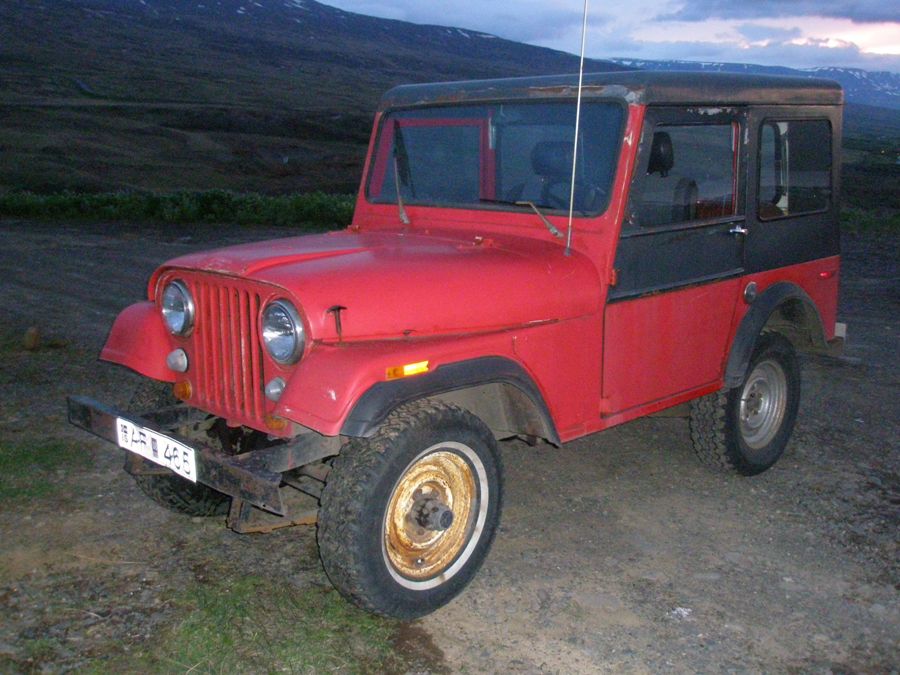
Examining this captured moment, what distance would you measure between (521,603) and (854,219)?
52.7 ft

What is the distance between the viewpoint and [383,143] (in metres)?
5.04

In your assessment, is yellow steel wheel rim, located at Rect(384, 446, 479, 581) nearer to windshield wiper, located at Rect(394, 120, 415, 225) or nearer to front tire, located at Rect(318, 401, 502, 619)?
front tire, located at Rect(318, 401, 502, 619)

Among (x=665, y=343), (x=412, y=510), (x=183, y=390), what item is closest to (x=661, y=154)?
(x=665, y=343)

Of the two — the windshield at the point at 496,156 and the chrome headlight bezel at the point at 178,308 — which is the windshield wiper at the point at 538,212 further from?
the chrome headlight bezel at the point at 178,308

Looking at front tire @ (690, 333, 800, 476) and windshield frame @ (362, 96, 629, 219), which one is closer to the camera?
windshield frame @ (362, 96, 629, 219)

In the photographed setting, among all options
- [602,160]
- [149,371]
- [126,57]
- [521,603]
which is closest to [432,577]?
[521,603]

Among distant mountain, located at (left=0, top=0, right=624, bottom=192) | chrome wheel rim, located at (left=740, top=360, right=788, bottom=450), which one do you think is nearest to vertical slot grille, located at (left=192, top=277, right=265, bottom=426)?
chrome wheel rim, located at (left=740, top=360, right=788, bottom=450)

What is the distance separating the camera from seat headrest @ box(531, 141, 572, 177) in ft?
14.1

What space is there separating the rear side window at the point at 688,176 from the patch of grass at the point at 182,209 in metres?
11.6

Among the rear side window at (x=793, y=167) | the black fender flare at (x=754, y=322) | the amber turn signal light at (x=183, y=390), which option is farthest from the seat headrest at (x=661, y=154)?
the amber turn signal light at (x=183, y=390)

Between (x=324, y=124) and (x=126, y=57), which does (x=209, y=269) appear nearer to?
(x=324, y=124)

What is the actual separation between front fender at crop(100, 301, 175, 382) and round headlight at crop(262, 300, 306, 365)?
0.75 m

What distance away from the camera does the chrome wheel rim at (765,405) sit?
5328 millimetres

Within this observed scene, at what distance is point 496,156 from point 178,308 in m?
1.71
